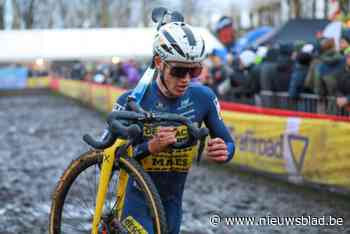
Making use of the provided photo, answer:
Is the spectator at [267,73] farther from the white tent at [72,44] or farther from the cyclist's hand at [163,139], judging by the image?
the white tent at [72,44]

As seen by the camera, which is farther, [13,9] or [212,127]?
[13,9]

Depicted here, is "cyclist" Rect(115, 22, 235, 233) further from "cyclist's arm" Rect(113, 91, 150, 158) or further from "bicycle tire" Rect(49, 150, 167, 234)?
"bicycle tire" Rect(49, 150, 167, 234)

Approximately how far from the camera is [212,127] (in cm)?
418

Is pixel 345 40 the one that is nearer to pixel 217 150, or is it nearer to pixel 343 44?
pixel 343 44

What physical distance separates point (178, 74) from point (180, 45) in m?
0.20

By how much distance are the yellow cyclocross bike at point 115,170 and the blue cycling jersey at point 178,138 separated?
0.15m

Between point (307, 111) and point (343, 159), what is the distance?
2.25m

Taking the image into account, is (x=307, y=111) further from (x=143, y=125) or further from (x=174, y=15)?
(x=143, y=125)

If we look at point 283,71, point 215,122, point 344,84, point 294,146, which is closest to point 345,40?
point 344,84

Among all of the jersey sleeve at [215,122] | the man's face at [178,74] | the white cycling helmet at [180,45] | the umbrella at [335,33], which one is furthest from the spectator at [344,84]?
the white cycling helmet at [180,45]

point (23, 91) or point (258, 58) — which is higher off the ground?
point (258, 58)

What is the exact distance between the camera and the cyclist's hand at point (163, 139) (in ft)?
11.4

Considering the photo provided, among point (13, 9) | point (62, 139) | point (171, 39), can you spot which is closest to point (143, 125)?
point (171, 39)

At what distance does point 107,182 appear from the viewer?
11.8ft
